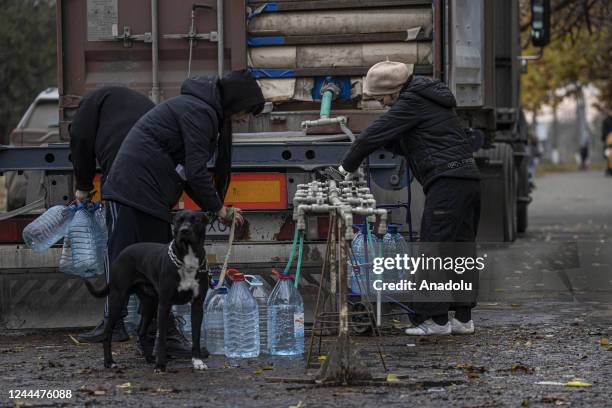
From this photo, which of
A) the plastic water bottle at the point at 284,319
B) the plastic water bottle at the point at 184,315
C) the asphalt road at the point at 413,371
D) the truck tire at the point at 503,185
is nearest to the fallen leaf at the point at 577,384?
the asphalt road at the point at 413,371

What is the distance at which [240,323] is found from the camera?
821cm

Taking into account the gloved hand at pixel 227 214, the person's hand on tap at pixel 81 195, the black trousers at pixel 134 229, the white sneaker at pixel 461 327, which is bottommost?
the white sneaker at pixel 461 327

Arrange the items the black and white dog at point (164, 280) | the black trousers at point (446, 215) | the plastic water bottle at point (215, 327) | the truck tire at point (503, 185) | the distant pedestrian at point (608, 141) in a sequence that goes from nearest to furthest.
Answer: the black and white dog at point (164, 280), the plastic water bottle at point (215, 327), the black trousers at point (446, 215), the truck tire at point (503, 185), the distant pedestrian at point (608, 141)

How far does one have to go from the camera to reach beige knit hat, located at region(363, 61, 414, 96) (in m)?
8.60

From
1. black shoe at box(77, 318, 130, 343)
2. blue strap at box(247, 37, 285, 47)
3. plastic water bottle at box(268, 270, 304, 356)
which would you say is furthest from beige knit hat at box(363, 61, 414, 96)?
black shoe at box(77, 318, 130, 343)

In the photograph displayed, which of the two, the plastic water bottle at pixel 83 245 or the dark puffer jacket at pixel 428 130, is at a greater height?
the dark puffer jacket at pixel 428 130

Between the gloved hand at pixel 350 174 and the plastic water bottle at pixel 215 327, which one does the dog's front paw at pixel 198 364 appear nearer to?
the plastic water bottle at pixel 215 327

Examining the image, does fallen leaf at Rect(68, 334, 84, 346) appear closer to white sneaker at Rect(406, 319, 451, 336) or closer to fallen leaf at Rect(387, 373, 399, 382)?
white sneaker at Rect(406, 319, 451, 336)

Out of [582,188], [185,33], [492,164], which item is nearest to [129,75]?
[185,33]

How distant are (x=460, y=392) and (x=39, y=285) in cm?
372

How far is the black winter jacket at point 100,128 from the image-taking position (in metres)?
8.61

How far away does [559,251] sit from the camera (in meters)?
15.7

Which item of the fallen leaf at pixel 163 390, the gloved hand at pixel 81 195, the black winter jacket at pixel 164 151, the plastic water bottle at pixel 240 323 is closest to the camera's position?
the fallen leaf at pixel 163 390

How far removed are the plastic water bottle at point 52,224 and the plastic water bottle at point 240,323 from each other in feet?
4.41
